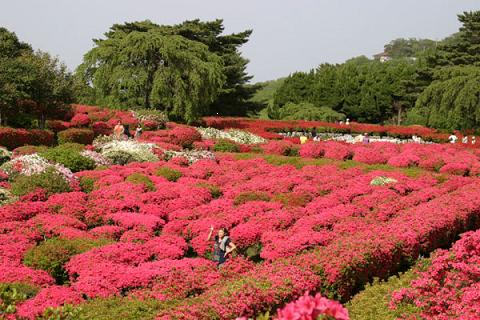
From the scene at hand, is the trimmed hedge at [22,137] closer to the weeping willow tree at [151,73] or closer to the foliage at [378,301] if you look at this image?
the weeping willow tree at [151,73]

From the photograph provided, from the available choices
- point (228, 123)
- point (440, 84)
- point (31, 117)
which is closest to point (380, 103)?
point (440, 84)

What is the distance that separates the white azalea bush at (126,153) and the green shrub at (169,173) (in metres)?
2.93

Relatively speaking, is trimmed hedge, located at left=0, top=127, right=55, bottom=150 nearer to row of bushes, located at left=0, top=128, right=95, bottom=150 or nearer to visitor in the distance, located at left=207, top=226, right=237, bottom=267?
row of bushes, located at left=0, top=128, right=95, bottom=150

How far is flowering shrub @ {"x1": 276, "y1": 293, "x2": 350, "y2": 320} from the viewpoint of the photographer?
3.99m

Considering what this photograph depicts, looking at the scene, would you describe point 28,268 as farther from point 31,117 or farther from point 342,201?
point 31,117

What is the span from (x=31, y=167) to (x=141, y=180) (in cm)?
337

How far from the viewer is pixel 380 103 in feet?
212

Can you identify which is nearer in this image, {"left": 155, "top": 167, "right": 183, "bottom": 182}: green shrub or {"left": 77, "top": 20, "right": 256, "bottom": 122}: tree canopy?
{"left": 155, "top": 167, "right": 183, "bottom": 182}: green shrub

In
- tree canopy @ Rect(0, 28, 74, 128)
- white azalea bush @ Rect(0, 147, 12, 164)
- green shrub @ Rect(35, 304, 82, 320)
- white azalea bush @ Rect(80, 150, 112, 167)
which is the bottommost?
green shrub @ Rect(35, 304, 82, 320)

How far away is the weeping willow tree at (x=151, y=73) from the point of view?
115ft

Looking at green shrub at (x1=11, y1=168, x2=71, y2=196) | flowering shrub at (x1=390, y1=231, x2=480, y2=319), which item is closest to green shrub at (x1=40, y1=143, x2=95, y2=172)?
green shrub at (x1=11, y1=168, x2=71, y2=196)

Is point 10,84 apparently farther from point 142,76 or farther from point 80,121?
point 142,76

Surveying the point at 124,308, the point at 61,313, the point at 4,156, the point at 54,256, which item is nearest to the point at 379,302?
the point at 124,308

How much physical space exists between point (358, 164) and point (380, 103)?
44887 mm
